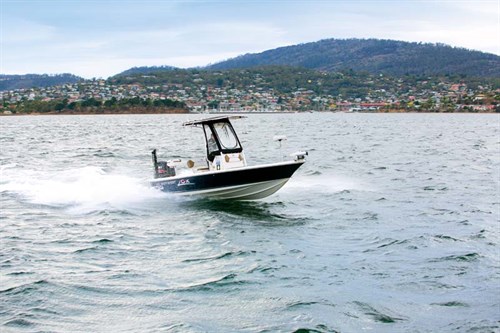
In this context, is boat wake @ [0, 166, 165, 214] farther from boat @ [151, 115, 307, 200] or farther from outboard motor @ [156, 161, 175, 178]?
boat @ [151, 115, 307, 200]

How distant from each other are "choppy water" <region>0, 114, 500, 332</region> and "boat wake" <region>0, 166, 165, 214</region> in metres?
0.10

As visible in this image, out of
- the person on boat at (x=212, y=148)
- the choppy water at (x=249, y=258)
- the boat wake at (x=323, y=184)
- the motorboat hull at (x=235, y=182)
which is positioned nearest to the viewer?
the choppy water at (x=249, y=258)

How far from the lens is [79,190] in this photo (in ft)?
77.4

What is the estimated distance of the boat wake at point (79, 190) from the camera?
21297mm

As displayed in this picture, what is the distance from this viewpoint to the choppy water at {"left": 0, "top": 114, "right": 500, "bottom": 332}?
10281 mm

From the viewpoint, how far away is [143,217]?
1898 cm

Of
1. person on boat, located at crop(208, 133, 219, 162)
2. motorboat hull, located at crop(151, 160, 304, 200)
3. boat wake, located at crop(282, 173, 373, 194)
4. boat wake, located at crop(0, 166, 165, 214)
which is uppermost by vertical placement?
person on boat, located at crop(208, 133, 219, 162)

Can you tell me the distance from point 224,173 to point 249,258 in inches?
256

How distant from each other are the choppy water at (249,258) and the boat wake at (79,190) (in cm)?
10

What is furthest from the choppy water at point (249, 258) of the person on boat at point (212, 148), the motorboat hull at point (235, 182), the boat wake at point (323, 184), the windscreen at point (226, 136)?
the windscreen at point (226, 136)

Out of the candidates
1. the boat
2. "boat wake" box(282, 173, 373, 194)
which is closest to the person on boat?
the boat

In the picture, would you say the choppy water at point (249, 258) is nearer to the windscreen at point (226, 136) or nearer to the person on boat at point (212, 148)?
the person on boat at point (212, 148)

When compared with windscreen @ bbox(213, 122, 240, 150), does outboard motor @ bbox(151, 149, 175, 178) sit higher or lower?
lower

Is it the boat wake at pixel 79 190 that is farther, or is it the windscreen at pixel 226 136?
the boat wake at pixel 79 190
